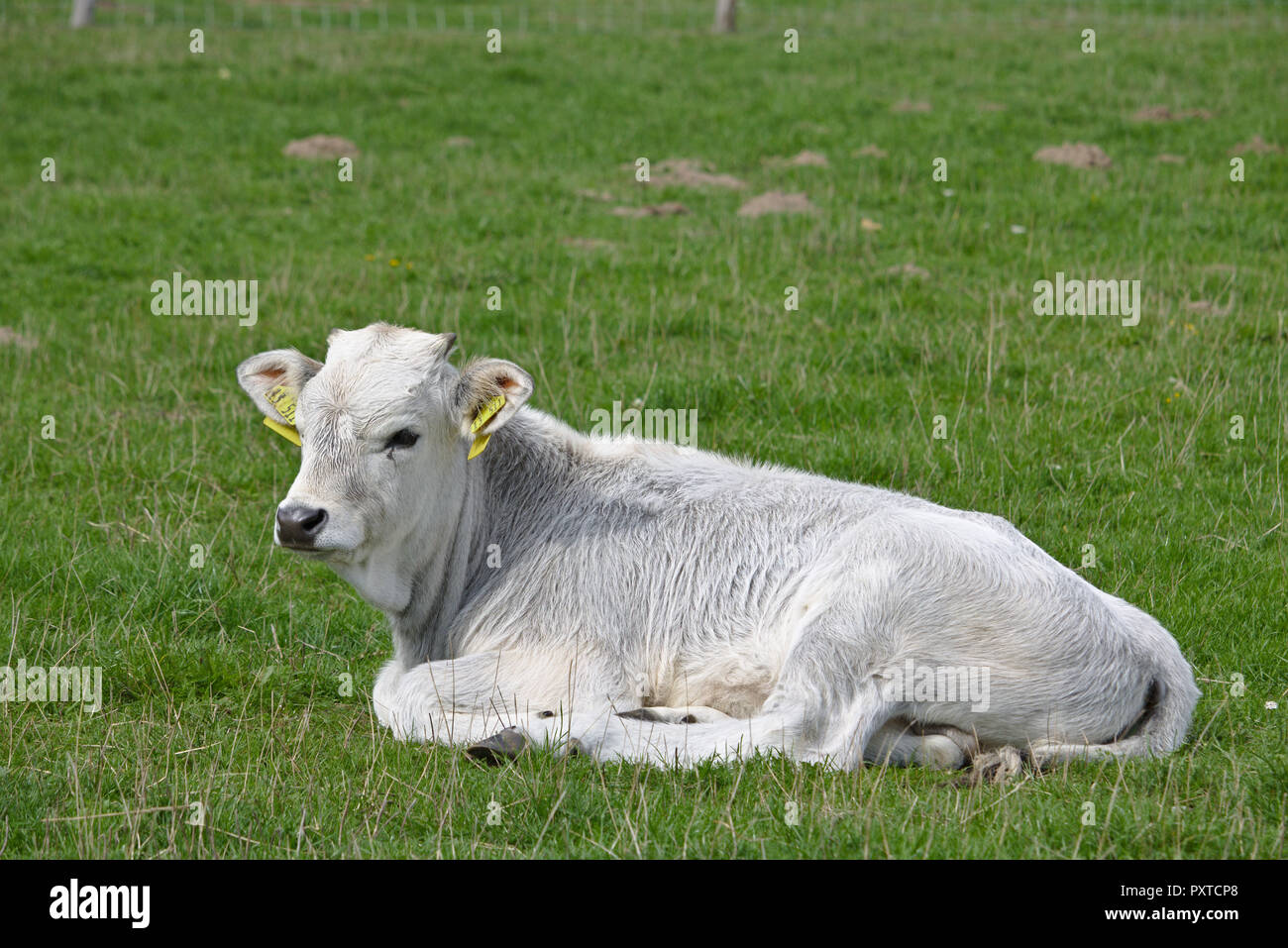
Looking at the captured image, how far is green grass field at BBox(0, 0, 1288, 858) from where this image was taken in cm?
554

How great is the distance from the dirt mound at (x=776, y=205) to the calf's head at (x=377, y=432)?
34.1ft

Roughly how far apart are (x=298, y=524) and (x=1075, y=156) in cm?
1558

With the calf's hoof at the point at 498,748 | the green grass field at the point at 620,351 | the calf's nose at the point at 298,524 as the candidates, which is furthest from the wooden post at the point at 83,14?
the calf's hoof at the point at 498,748

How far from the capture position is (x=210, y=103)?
2203cm

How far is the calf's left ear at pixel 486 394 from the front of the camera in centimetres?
662

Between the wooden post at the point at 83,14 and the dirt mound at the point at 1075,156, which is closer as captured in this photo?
the dirt mound at the point at 1075,156

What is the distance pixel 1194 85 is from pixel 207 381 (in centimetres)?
1787

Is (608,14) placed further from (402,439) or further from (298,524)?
(298,524)

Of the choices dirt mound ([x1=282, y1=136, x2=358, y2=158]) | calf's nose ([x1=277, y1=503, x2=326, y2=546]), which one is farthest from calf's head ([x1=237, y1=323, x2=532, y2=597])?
dirt mound ([x1=282, y1=136, x2=358, y2=158])

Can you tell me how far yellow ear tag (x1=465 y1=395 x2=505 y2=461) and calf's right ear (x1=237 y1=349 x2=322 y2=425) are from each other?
2.71 ft

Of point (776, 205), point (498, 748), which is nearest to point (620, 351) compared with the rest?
point (776, 205)

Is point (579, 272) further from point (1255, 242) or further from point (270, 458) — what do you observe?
point (1255, 242)

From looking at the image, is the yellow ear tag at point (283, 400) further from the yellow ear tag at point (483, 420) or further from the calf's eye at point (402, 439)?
the yellow ear tag at point (483, 420)

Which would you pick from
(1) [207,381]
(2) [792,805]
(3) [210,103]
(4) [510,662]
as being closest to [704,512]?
(4) [510,662]
